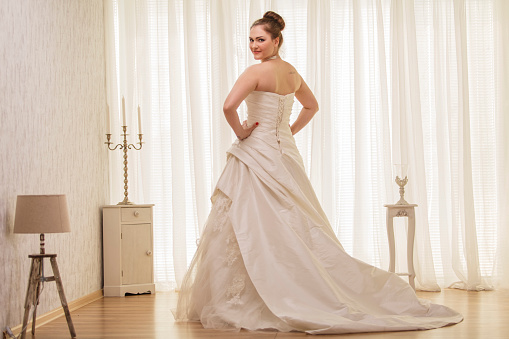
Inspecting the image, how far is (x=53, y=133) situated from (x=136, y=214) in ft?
3.87

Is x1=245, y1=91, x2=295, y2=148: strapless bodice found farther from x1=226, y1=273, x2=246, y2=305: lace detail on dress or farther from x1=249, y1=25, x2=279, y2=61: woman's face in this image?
x1=226, y1=273, x2=246, y2=305: lace detail on dress

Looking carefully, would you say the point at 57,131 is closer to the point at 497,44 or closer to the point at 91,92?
the point at 91,92

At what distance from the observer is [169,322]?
152 inches

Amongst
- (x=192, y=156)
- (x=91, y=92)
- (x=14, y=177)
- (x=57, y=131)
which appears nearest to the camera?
(x=14, y=177)

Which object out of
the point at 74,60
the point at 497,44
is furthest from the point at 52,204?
the point at 497,44

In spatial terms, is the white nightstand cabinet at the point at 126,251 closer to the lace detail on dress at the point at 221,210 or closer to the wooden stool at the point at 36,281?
the lace detail on dress at the point at 221,210

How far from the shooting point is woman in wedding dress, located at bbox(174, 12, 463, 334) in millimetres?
3492

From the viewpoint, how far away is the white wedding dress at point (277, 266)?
3.48 meters

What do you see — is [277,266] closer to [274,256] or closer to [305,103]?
[274,256]

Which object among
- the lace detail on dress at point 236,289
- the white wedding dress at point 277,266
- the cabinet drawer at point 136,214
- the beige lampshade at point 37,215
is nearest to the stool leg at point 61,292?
the beige lampshade at point 37,215

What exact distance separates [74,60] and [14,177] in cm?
140

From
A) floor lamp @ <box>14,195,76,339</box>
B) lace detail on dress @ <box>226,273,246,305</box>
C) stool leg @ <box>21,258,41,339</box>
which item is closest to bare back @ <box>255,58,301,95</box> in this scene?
lace detail on dress @ <box>226,273,246,305</box>

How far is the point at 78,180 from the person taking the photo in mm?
4773

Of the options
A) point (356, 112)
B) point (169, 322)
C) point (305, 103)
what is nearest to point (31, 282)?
point (169, 322)
